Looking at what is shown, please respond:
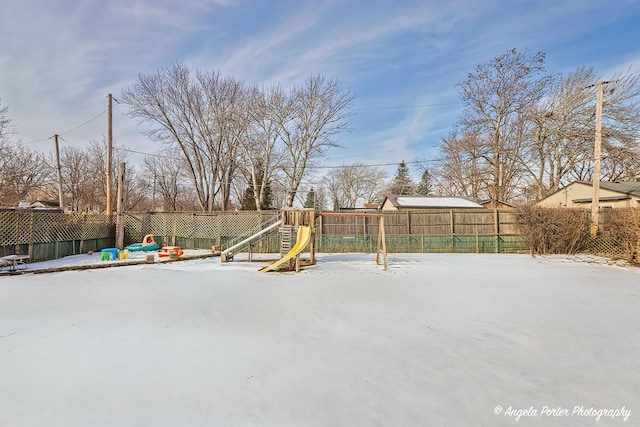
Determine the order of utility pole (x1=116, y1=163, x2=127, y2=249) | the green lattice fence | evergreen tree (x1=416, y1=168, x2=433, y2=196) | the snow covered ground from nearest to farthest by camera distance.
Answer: the snow covered ground
the green lattice fence
utility pole (x1=116, y1=163, x2=127, y2=249)
evergreen tree (x1=416, y1=168, x2=433, y2=196)

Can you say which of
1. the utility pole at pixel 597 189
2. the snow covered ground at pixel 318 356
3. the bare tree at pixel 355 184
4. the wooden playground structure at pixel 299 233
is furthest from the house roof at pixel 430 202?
the bare tree at pixel 355 184

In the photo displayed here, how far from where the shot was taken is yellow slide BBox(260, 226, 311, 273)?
336 inches

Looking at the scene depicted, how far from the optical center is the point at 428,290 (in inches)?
245

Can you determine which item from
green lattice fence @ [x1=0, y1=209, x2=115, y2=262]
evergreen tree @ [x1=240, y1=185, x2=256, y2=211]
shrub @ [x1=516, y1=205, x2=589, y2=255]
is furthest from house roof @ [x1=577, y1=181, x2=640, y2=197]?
evergreen tree @ [x1=240, y1=185, x2=256, y2=211]

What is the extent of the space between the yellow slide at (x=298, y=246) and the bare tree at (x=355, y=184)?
1344 inches

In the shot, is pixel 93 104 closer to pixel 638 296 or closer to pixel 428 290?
pixel 428 290

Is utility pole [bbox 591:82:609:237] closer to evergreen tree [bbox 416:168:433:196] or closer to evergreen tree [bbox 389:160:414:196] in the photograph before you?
evergreen tree [bbox 389:160:414:196]

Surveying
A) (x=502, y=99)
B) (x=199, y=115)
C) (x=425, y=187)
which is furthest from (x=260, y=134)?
(x=425, y=187)

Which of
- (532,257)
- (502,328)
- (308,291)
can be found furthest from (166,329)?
(532,257)

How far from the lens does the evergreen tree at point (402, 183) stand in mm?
42906

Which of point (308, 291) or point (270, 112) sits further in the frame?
point (270, 112)

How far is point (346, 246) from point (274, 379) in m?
11.0

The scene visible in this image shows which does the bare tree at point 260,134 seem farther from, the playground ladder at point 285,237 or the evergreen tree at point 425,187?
the evergreen tree at point 425,187

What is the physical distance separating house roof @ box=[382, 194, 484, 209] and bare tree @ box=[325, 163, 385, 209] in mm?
21790
